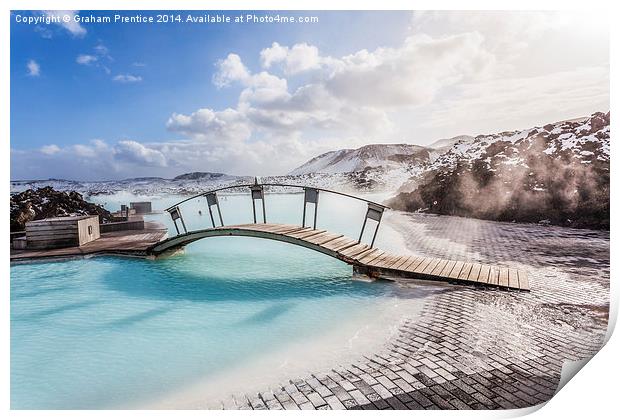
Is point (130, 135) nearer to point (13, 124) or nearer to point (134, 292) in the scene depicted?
point (13, 124)

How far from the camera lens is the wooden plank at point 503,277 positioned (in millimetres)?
5137

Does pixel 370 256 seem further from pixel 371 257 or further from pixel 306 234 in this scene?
pixel 306 234

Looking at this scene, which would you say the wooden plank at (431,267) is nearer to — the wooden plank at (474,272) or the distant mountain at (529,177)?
the wooden plank at (474,272)

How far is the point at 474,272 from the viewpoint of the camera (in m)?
5.60

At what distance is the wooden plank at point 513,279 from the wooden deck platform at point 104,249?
6.63 metres

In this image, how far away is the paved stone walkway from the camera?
9.36ft

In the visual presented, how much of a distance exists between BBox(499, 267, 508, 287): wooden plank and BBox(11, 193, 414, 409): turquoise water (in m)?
1.44

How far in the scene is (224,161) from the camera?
6918 millimetres

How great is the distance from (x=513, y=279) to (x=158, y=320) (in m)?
4.85

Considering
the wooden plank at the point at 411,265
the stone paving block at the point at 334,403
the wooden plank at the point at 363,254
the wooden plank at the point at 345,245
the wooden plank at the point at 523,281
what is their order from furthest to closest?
the wooden plank at the point at 345,245 < the wooden plank at the point at 363,254 < the wooden plank at the point at 411,265 < the wooden plank at the point at 523,281 < the stone paving block at the point at 334,403

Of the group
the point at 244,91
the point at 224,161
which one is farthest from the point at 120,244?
the point at 244,91

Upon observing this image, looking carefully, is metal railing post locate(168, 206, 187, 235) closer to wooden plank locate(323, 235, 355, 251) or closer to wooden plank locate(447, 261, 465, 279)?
wooden plank locate(323, 235, 355, 251)

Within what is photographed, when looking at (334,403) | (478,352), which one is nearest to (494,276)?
(478,352)

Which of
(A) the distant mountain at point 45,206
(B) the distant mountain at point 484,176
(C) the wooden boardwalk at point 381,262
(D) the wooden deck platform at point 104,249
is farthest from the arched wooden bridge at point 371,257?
(A) the distant mountain at point 45,206
